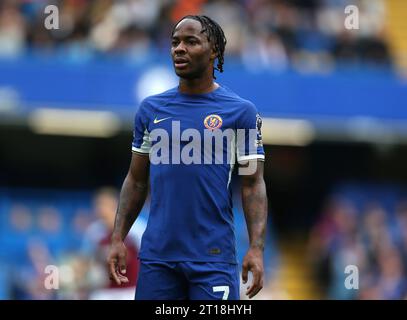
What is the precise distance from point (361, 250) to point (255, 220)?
32.3 ft

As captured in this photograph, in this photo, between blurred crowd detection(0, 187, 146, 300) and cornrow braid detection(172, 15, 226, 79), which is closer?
cornrow braid detection(172, 15, 226, 79)

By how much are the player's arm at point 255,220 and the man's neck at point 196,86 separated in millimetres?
520

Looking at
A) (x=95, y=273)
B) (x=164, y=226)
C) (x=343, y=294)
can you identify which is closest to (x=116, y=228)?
(x=164, y=226)

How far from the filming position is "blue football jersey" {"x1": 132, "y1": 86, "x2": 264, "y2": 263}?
5.95 meters

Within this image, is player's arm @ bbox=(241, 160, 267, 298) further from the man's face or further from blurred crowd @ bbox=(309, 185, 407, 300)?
blurred crowd @ bbox=(309, 185, 407, 300)

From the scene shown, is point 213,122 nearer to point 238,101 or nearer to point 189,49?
point 238,101

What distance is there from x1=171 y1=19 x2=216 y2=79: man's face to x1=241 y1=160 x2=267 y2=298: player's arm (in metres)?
0.64

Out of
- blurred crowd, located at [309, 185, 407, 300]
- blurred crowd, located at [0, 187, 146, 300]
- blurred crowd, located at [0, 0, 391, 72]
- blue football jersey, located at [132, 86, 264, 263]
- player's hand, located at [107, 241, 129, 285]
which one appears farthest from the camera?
blurred crowd, located at [0, 0, 391, 72]

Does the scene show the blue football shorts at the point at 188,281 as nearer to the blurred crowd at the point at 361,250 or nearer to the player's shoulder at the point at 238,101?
the player's shoulder at the point at 238,101

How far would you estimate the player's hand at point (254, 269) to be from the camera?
5789 millimetres

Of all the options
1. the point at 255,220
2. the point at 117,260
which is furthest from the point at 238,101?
the point at 117,260

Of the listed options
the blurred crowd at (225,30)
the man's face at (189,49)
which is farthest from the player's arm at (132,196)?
the blurred crowd at (225,30)

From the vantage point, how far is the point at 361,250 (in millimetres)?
15562

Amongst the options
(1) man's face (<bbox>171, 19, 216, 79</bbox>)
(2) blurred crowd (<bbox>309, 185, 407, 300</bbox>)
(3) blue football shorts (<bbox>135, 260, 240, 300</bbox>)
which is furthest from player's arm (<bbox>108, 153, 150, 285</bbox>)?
(2) blurred crowd (<bbox>309, 185, 407, 300</bbox>)
